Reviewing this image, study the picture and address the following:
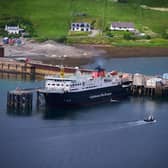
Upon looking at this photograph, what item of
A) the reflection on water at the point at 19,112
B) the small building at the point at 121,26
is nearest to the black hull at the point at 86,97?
the reflection on water at the point at 19,112

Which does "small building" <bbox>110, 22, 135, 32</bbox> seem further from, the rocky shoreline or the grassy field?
the rocky shoreline

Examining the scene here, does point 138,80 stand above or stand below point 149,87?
above

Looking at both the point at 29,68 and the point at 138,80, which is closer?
the point at 138,80

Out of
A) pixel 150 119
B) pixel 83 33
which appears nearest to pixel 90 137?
pixel 150 119

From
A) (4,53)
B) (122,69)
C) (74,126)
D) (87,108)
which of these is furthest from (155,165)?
(4,53)

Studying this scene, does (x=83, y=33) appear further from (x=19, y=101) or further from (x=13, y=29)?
(x=19, y=101)

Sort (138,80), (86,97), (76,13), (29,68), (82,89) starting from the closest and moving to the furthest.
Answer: (82,89) < (86,97) < (138,80) < (29,68) < (76,13)
